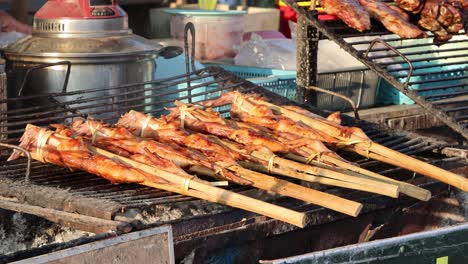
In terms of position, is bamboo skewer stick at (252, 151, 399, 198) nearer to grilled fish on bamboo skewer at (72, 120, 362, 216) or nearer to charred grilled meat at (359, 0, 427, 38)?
grilled fish on bamboo skewer at (72, 120, 362, 216)

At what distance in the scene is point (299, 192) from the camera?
180 inches

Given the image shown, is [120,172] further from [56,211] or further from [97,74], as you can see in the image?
[97,74]

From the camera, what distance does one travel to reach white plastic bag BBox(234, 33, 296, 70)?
961 centimetres

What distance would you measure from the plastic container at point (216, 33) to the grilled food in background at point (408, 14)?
2971 mm

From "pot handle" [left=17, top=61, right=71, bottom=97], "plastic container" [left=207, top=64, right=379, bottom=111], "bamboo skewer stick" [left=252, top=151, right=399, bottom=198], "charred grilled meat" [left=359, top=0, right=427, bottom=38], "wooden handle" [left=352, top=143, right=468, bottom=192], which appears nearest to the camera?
"bamboo skewer stick" [left=252, top=151, right=399, bottom=198]

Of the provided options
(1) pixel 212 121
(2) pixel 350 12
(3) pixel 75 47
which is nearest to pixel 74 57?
(3) pixel 75 47

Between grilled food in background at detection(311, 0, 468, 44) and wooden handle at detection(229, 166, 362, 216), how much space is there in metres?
2.63

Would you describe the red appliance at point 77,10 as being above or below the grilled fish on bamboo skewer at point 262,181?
above

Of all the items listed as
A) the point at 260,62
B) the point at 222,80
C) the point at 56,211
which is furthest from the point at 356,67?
the point at 56,211

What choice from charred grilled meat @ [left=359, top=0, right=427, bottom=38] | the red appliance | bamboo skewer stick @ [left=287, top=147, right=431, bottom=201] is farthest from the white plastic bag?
bamboo skewer stick @ [left=287, top=147, right=431, bottom=201]

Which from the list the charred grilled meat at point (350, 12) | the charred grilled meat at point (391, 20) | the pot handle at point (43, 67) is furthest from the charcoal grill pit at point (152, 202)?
the charred grilled meat at point (391, 20)

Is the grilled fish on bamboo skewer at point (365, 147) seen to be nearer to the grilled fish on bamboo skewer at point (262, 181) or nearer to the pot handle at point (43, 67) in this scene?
the grilled fish on bamboo skewer at point (262, 181)

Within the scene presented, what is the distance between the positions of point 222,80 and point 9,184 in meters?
2.39

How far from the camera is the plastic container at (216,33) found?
408 inches
